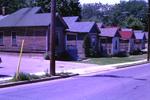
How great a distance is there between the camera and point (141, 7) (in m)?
132

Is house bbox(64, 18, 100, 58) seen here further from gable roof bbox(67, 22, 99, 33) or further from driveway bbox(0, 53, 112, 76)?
driveway bbox(0, 53, 112, 76)

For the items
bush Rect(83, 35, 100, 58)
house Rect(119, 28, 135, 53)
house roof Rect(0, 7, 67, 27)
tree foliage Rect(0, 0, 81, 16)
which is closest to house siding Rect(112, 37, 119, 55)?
house Rect(119, 28, 135, 53)

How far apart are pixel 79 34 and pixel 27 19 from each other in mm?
10131

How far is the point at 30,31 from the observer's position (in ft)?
141

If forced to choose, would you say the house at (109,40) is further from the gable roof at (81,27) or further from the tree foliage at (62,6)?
the tree foliage at (62,6)

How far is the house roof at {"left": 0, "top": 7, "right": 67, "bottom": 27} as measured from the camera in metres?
42.4

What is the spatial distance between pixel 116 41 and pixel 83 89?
48677mm

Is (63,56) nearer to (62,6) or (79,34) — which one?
(79,34)

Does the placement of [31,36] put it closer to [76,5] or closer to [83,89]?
[83,89]

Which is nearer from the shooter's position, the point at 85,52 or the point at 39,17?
the point at 39,17

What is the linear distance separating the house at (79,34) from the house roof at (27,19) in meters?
5.88

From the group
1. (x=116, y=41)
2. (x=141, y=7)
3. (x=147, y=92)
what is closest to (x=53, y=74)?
(x=147, y=92)

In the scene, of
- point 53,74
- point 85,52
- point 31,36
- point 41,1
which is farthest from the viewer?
point 41,1

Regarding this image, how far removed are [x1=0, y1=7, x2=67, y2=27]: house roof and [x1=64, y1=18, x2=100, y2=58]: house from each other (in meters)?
5.88
